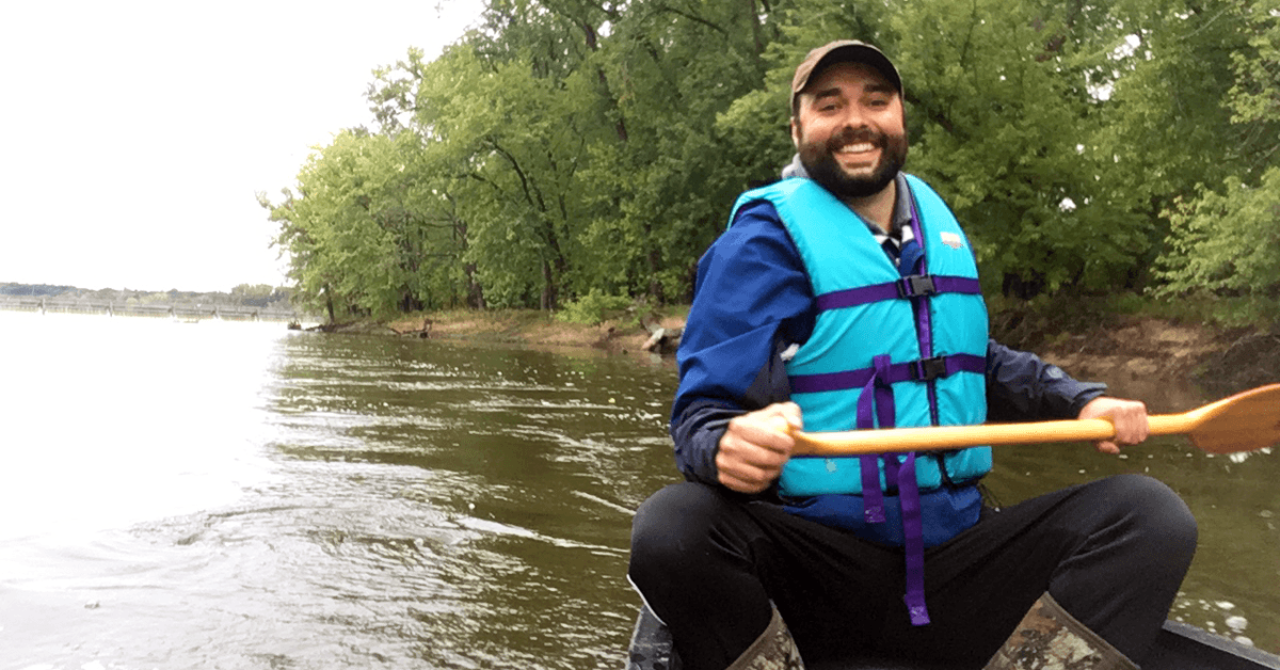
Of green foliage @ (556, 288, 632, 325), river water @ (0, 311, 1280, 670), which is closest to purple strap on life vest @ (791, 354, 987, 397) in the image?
river water @ (0, 311, 1280, 670)

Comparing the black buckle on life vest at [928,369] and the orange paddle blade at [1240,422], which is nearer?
the black buckle on life vest at [928,369]

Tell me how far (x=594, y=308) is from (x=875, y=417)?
2403cm

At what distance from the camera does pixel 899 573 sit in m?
1.82

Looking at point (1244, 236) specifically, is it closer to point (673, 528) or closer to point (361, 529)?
point (361, 529)

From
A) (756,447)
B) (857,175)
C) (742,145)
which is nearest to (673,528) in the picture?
(756,447)

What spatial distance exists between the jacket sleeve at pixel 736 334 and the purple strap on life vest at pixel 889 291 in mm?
43

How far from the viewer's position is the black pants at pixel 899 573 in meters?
1.62

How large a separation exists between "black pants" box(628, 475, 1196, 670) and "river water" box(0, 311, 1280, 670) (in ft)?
3.21

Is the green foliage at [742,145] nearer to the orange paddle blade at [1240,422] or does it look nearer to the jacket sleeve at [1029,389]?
the orange paddle blade at [1240,422]

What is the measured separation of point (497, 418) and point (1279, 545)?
5664 mm

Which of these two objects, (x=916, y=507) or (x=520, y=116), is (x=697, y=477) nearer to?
(x=916, y=507)

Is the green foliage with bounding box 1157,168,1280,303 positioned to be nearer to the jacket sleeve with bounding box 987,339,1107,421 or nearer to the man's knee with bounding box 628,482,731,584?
the jacket sleeve with bounding box 987,339,1107,421

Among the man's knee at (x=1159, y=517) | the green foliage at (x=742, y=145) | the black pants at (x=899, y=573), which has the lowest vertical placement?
the black pants at (x=899, y=573)

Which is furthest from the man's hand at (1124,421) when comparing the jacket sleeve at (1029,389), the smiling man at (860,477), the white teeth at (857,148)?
the white teeth at (857,148)
